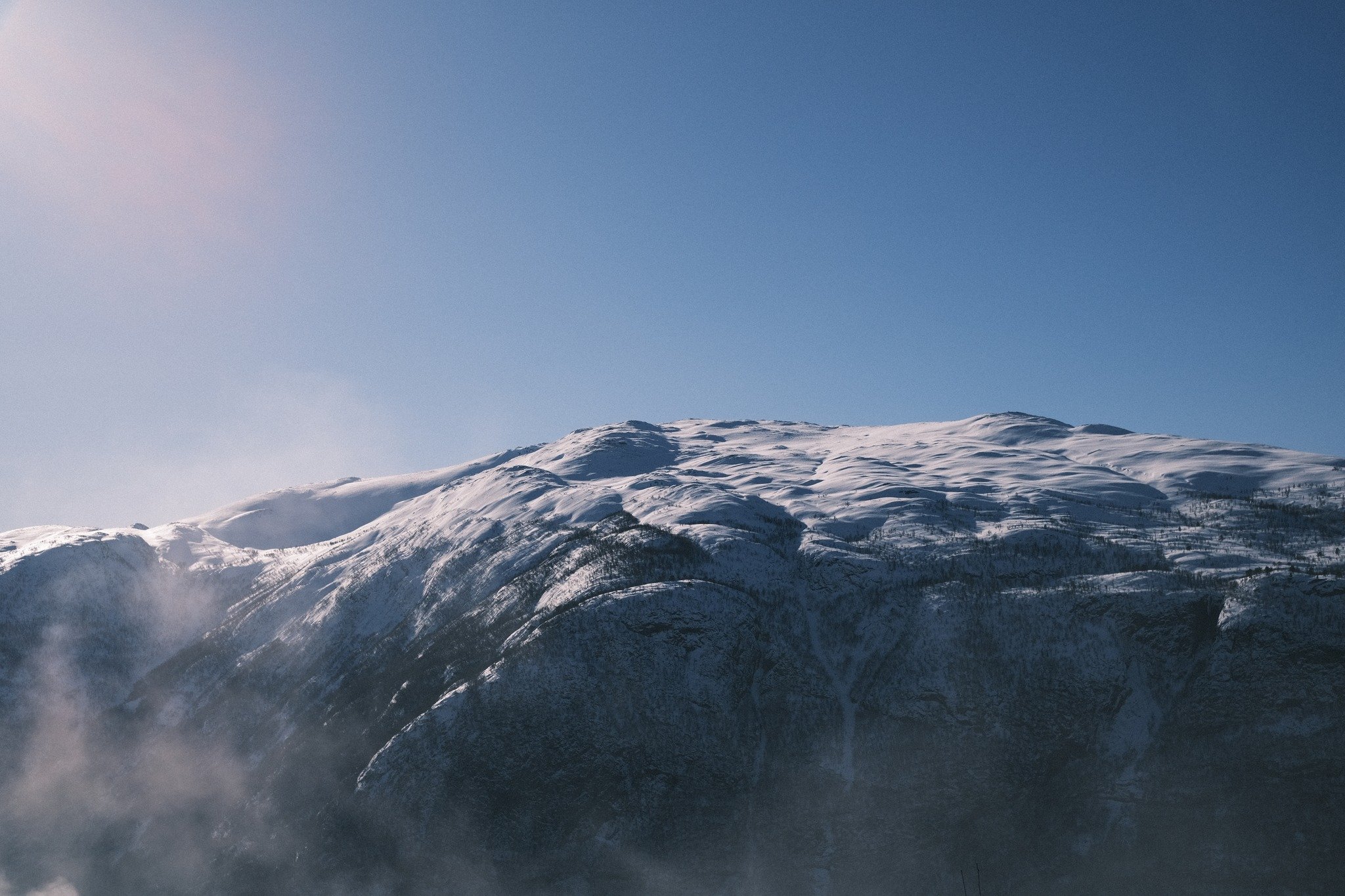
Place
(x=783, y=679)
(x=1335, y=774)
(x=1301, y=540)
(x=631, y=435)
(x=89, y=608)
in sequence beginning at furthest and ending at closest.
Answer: (x=631, y=435) < (x=89, y=608) < (x=1301, y=540) < (x=783, y=679) < (x=1335, y=774)

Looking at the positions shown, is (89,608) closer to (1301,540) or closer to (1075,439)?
(1301,540)

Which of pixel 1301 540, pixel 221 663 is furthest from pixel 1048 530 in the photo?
pixel 221 663

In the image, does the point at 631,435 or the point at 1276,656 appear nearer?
the point at 1276,656

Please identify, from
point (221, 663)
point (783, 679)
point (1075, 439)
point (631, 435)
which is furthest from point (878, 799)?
point (631, 435)

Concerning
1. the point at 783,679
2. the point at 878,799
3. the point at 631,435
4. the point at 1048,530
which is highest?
the point at 631,435

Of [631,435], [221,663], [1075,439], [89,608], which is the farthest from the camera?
[631,435]

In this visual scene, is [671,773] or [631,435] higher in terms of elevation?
[631,435]
